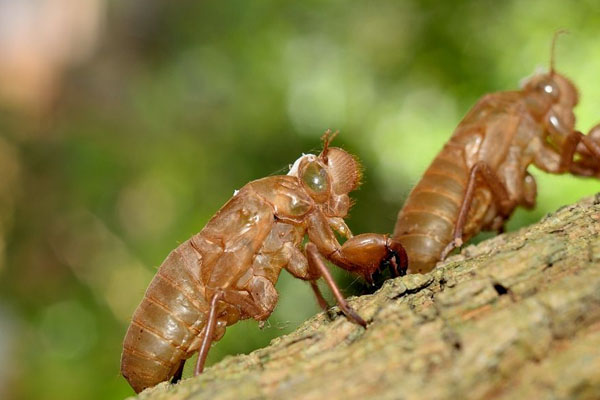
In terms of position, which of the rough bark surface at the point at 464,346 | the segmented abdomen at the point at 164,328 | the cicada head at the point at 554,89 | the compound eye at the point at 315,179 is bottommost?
the rough bark surface at the point at 464,346

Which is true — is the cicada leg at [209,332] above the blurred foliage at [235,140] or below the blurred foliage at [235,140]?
below

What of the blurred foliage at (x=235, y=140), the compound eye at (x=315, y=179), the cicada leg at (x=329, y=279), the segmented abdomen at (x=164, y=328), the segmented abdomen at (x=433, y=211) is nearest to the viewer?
the cicada leg at (x=329, y=279)

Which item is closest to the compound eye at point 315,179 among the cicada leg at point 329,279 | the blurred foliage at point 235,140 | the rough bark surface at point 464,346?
the cicada leg at point 329,279

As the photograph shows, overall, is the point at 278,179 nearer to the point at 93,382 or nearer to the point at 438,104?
the point at 438,104

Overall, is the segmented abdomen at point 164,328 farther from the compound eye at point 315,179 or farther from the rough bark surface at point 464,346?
the compound eye at point 315,179

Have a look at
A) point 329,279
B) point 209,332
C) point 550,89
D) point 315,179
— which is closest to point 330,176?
point 315,179

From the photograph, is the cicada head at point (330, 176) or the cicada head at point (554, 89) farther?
the cicada head at point (554, 89)

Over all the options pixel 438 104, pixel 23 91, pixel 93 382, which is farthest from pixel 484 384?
pixel 23 91
